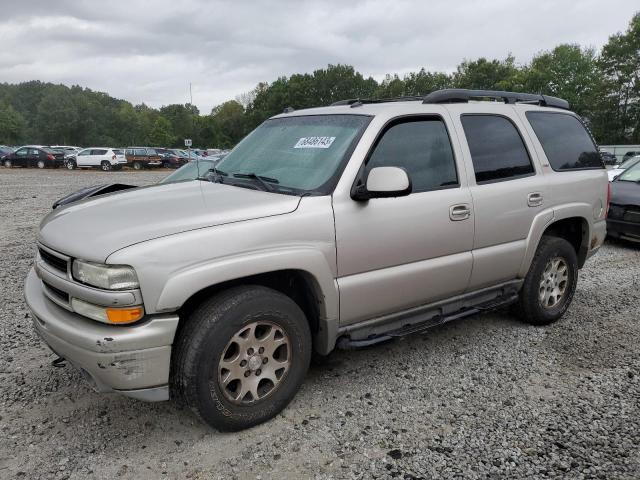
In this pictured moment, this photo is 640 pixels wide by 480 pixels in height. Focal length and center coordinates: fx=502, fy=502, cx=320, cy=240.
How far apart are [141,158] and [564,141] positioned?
35.1 m

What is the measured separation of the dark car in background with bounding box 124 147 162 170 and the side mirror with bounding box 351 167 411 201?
1408 inches

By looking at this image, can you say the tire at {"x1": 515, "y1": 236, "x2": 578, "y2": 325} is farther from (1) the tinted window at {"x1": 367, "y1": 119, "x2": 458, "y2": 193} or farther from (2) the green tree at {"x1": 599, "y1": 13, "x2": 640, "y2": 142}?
(2) the green tree at {"x1": 599, "y1": 13, "x2": 640, "y2": 142}

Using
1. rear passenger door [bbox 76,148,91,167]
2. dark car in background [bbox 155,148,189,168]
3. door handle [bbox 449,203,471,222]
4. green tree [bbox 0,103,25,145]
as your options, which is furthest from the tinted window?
green tree [bbox 0,103,25,145]

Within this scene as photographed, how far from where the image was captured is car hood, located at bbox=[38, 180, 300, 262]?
2.55m

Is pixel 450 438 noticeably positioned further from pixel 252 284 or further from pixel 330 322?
pixel 252 284

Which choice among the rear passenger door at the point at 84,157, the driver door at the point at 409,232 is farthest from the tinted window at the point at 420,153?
the rear passenger door at the point at 84,157

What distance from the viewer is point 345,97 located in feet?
268

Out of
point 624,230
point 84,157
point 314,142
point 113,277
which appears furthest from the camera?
point 84,157

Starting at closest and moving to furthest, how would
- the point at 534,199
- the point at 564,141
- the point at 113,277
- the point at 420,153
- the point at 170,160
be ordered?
the point at 113,277 < the point at 420,153 < the point at 534,199 < the point at 564,141 < the point at 170,160

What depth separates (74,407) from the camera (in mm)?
3148

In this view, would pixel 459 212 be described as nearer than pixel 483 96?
Yes

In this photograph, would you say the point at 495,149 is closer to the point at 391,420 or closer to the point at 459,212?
the point at 459,212

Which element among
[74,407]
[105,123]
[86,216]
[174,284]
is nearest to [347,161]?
[174,284]

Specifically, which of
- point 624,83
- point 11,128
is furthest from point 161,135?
point 624,83
